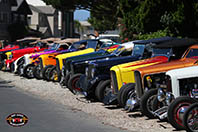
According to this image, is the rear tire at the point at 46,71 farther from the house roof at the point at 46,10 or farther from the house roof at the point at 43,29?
the house roof at the point at 46,10

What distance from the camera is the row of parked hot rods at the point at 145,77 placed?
35.2 ft

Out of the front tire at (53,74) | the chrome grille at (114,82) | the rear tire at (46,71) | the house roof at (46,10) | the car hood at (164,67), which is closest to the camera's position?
the car hood at (164,67)

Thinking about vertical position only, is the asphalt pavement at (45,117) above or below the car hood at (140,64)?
below

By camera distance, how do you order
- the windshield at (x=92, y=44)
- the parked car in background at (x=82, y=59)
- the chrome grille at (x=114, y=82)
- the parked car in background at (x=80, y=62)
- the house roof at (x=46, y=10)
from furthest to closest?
the house roof at (x=46, y=10) < the windshield at (x=92, y=44) < the parked car in background at (x=82, y=59) < the parked car in background at (x=80, y=62) < the chrome grille at (x=114, y=82)

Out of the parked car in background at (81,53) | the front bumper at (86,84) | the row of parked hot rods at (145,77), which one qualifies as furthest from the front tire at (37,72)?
the front bumper at (86,84)

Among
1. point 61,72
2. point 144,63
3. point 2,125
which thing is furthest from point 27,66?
point 2,125

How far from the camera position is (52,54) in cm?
2430

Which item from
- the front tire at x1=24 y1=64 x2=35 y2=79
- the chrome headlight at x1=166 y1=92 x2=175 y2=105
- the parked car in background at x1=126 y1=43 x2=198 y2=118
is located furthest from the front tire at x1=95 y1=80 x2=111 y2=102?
the front tire at x1=24 y1=64 x2=35 y2=79

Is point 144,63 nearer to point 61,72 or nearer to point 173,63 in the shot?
point 173,63

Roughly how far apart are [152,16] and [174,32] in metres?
2.22

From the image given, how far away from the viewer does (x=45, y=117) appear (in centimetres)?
1219

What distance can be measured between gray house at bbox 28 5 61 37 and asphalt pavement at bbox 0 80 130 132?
6411cm

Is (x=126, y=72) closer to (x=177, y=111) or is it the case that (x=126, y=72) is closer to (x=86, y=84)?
(x=86, y=84)

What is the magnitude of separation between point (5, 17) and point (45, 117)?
58889mm
